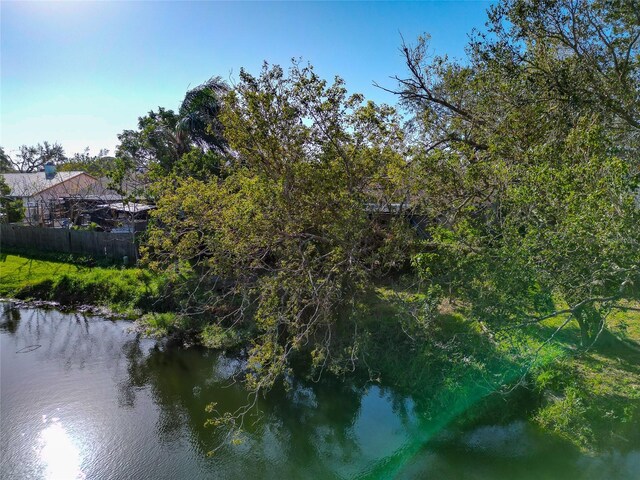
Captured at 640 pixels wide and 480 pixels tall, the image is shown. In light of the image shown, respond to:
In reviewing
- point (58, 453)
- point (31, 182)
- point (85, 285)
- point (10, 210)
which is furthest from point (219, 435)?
point (31, 182)

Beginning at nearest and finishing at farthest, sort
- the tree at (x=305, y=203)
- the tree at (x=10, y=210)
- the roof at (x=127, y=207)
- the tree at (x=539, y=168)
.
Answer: the tree at (x=539, y=168) < the tree at (x=305, y=203) < the roof at (x=127, y=207) < the tree at (x=10, y=210)

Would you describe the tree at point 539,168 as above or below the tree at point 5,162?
below

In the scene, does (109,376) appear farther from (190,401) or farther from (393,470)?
(393,470)

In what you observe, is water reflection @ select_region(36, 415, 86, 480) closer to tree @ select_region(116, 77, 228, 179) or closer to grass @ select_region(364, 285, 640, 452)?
grass @ select_region(364, 285, 640, 452)

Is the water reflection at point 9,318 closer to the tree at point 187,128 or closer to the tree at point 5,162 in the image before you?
the tree at point 187,128

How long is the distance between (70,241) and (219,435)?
41.0 feet

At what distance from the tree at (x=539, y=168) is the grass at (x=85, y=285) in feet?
30.2

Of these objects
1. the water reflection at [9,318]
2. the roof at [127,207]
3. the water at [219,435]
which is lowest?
the water at [219,435]

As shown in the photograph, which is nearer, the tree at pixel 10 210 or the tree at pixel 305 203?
the tree at pixel 305 203

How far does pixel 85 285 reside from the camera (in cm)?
1348

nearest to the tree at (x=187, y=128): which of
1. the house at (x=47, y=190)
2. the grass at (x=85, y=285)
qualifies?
the grass at (x=85, y=285)

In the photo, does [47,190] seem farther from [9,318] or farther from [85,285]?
[9,318]

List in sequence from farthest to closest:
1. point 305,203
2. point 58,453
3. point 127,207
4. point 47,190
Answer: point 47,190 < point 127,207 < point 305,203 < point 58,453

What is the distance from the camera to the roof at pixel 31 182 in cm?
2419
